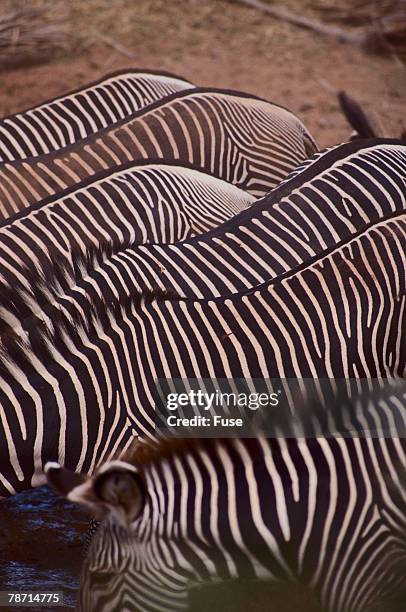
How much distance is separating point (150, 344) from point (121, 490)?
131 centimetres

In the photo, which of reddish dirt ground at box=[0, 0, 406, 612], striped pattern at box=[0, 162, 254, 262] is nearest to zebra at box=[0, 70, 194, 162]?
striped pattern at box=[0, 162, 254, 262]

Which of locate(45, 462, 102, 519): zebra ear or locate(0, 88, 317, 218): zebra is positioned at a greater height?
locate(0, 88, 317, 218): zebra

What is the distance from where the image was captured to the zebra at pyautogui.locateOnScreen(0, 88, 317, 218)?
495cm

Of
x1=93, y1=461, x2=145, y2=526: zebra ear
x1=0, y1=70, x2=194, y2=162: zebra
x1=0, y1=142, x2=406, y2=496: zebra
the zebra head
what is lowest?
the zebra head

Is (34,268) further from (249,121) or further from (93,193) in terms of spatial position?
(249,121)

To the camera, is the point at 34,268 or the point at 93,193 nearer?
the point at 34,268

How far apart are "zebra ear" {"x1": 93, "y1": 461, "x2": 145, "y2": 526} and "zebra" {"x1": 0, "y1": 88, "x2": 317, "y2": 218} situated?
289 cm

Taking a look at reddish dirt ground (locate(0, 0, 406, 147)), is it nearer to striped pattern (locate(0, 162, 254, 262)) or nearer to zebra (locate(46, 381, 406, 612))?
striped pattern (locate(0, 162, 254, 262))

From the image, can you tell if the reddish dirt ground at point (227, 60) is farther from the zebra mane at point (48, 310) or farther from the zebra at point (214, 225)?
the zebra mane at point (48, 310)

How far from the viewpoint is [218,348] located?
10.7 feet

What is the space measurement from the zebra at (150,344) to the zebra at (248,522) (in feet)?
3.35

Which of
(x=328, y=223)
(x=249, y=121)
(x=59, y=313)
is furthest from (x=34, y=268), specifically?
(x=249, y=121)

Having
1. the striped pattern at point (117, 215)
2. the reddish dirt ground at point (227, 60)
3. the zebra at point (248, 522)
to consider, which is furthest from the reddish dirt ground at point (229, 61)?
the zebra at point (248, 522)

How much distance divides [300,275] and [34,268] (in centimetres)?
107
